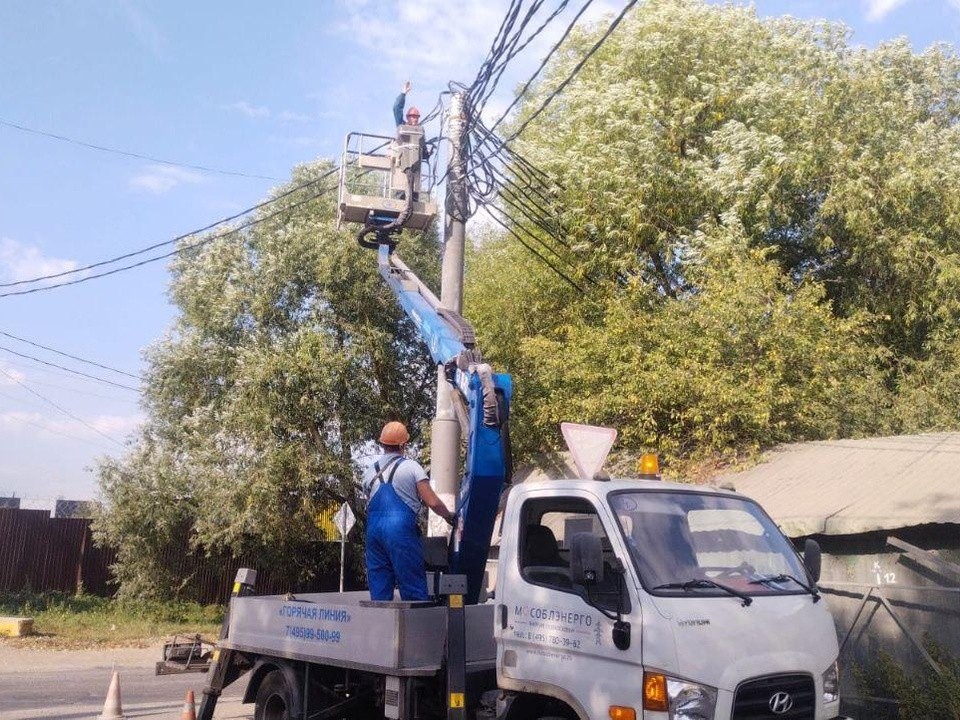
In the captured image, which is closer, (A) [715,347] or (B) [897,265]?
(A) [715,347]

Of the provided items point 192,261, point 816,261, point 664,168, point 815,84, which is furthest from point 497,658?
point 192,261

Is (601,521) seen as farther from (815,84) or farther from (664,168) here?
(815,84)

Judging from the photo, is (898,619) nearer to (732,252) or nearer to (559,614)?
(559,614)

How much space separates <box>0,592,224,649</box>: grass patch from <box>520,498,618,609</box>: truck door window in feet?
Result: 48.8

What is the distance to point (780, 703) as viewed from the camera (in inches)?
201

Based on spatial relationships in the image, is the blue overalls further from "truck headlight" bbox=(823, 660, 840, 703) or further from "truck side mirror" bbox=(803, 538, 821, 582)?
"truck headlight" bbox=(823, 660, 840, 703)

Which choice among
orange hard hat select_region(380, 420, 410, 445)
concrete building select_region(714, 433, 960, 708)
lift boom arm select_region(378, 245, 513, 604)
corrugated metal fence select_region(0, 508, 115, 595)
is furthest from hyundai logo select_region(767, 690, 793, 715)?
corrugated metal fence select_region(0, 508, 115, 595)

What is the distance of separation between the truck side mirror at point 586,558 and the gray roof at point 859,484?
6180 mm

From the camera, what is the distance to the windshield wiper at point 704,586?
5227 mm

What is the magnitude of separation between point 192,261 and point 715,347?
1375 cm

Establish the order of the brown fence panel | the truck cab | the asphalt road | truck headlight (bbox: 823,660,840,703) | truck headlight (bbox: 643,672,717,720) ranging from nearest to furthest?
1. truck headlight (bbox: 643,672,717,720)
2. the truck cab
3. truck headlight (bbox: 823,660,840,703)
4. the asphalt road
5. the brown fence panel

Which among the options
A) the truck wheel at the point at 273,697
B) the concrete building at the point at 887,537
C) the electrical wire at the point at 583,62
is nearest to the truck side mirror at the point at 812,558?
the concrete building at the point at 887,537

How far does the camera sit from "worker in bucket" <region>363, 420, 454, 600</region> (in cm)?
678

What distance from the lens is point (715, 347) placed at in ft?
50.8
